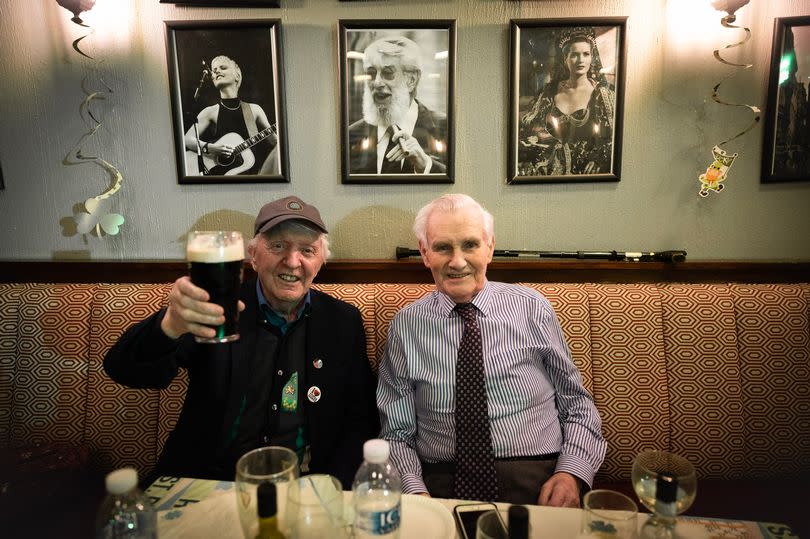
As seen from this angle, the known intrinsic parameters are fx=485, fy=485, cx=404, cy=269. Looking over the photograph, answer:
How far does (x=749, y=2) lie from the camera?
6.64 feet

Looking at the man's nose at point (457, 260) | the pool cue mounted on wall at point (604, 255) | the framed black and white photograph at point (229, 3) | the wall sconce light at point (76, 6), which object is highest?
the framed black and white photograph at point (229, 3)

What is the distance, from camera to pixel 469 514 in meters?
1.00

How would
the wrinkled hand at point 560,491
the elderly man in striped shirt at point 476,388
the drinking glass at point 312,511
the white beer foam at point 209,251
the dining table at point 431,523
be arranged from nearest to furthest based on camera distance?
the drinking glass at point 312,511 < the dining table at point 431,523 < the white beer foam at point 209,251 < the wrinkled hand at point 560,491 < the elderly man in striped shirt at point 476,388

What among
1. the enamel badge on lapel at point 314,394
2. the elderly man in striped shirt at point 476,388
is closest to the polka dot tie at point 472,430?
the elderly man in striped shirt at point 476,388

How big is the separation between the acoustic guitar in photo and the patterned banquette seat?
0.62 metres

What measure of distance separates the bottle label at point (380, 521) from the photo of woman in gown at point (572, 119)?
5.41 ft

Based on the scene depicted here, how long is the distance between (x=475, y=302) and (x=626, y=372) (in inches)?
27.2

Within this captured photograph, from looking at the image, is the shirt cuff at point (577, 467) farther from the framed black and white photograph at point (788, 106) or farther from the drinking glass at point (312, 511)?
the framed black and white photograph at point (788, 106)

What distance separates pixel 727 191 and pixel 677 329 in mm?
764

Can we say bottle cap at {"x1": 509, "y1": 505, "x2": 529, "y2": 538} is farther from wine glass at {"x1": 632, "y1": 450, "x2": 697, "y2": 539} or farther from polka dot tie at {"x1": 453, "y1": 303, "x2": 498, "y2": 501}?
polka dot tie at {"x1": 453, "y1": 303, "x2": 498, "y2": 501}

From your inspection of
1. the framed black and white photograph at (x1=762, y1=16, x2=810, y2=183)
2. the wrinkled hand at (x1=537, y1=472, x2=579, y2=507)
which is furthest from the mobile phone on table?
the framed black and white photograph at (x1=762, y1=16, x2=810, y2=183)

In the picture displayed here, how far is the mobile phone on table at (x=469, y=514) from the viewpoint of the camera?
96 cm

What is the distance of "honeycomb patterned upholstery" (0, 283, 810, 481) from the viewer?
1.83m

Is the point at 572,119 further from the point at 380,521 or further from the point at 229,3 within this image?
the point at 380,521
